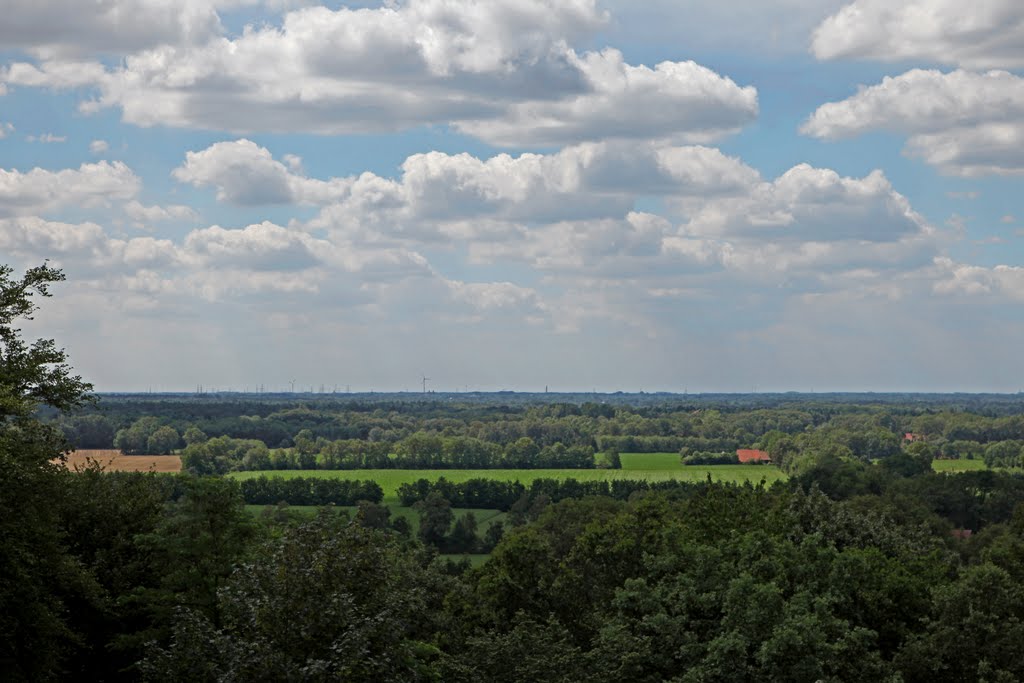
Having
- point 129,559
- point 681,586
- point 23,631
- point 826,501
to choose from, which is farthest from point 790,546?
point 23,631

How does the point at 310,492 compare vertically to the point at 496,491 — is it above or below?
below

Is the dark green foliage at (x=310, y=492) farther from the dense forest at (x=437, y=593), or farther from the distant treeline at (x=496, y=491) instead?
the dense forest at (x=437, y=593)

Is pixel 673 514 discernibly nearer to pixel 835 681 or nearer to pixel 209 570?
pixel 835 681

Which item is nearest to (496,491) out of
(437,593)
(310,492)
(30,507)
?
(310,492)

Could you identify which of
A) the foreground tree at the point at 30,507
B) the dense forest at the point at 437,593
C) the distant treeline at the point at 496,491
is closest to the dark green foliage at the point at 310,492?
the distant treeline at the point at 496,491

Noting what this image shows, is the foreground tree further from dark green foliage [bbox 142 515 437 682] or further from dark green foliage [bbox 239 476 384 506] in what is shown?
dark green foliage [bbox 239 476 384 506]

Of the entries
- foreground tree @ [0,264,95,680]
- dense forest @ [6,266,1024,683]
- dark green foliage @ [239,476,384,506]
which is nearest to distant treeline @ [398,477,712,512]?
dark green foliage @ [239,476,384,506]

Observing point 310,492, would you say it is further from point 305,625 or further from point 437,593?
point 305,625

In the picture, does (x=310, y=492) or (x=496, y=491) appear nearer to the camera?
(x=310, y=492)
